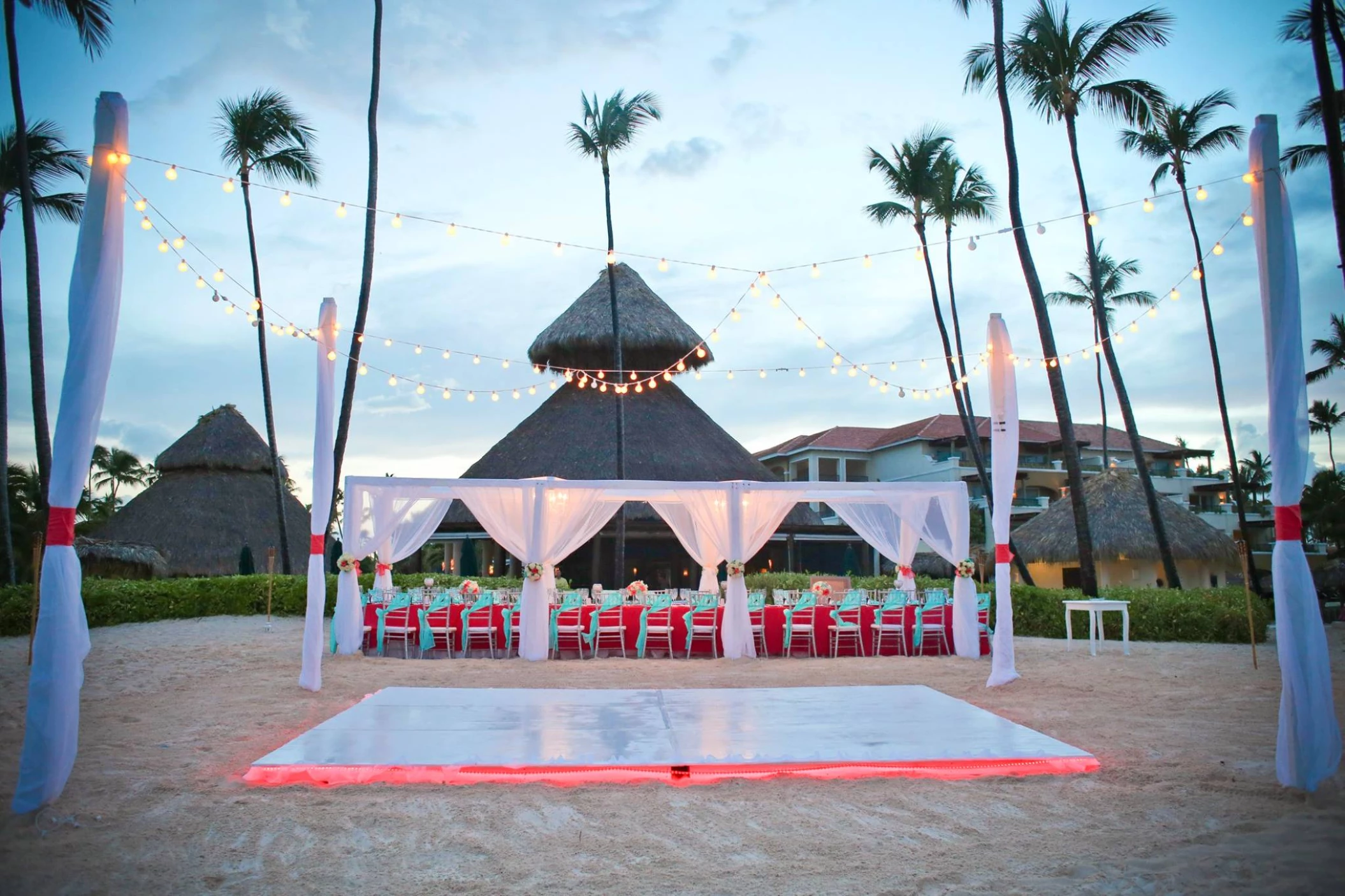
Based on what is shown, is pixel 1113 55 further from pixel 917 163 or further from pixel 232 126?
pixel 232 126

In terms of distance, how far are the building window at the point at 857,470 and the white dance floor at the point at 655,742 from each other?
24636 mm

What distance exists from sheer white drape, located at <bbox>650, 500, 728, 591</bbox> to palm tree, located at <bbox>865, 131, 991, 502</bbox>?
6734 millimetres

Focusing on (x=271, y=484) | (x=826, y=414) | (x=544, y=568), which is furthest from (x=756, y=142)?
(x=271, y=484)

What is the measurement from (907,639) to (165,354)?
1173 centimetres

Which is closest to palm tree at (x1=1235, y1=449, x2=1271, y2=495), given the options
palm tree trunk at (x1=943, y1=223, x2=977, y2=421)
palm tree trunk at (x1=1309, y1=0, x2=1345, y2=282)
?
palm tree trunk at (x1=943, y1=223, x2=977, y2=421)

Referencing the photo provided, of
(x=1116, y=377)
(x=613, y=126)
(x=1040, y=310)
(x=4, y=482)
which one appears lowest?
(x=4, y=482)

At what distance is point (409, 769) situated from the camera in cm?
460

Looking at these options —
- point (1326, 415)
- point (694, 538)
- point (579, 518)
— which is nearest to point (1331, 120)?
point (694, 538)

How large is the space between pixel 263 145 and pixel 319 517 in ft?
38.7

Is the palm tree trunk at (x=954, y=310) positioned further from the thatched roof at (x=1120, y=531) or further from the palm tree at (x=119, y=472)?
the palm tree at (x=119, y=472)

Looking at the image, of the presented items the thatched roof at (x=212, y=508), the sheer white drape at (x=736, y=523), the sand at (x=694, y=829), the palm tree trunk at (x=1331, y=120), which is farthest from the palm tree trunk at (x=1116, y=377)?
the thatched roof at (x=212, y=508)

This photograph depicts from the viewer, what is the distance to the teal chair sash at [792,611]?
1153 centimetres

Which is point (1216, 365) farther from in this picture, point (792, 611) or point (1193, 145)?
point (792, 611)

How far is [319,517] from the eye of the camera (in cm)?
800
